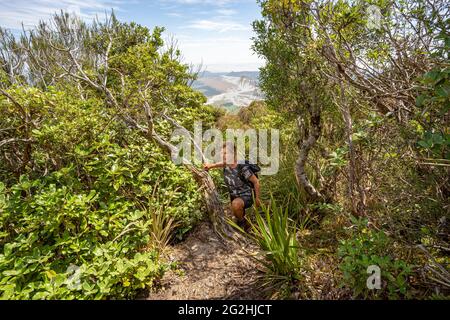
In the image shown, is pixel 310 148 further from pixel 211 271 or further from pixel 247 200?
pixel 211 271

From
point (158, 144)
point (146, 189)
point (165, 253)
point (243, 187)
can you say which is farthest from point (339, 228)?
point (158, 144)

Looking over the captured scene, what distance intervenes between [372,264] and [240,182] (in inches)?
74.4

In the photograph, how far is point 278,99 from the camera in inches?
139

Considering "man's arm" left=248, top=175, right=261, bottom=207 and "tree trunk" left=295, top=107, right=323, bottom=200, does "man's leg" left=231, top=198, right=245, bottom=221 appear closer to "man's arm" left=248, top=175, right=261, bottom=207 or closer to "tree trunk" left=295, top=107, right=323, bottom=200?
"man's arm" left=248, top=175, right=261, bottom=207

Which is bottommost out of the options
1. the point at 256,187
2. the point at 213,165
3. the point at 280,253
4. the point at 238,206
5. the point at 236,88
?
the point at 280,253

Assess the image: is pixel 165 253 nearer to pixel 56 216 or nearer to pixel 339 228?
pixel 56 216

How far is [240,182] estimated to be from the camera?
342 centimetres

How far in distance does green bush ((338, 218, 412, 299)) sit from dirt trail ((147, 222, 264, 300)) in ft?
2.94

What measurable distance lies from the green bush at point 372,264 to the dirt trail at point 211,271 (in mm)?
895

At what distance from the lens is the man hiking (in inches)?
131

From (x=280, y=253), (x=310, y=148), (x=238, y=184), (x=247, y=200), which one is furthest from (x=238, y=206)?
(x=310, y=148)

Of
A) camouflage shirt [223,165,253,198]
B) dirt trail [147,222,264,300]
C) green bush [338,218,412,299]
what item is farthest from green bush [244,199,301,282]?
camouflage shirt [223,165,253,198]

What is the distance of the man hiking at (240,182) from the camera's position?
3.33 m
